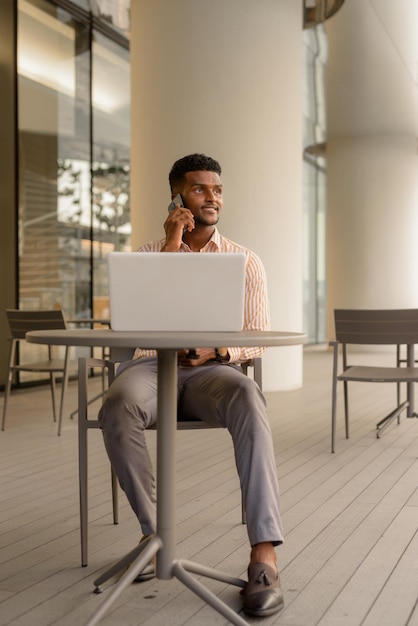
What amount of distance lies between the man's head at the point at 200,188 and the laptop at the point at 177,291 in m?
0.72

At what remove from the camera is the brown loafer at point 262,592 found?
2.11 m

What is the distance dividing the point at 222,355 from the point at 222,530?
0.74 m

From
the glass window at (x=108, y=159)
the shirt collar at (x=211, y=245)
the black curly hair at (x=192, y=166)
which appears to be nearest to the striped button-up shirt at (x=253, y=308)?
the shirt collar at (x=211, y=245)

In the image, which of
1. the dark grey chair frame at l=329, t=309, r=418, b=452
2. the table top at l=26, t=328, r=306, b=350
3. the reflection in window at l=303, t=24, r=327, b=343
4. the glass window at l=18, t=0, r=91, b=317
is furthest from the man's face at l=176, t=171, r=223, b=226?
the reflection in window at l=303, t=24, r=327, b=343

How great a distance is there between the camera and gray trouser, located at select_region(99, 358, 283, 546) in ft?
7.04

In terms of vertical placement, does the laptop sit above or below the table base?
above

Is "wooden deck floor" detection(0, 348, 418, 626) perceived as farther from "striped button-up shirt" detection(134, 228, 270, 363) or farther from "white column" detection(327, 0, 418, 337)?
"white column" detection(327, 0, 418, 337)

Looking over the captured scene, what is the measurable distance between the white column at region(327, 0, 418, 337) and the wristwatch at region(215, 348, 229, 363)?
11.7 meters

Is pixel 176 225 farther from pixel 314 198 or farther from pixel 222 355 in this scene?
pixel 314 198

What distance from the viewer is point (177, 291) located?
80.0 inches

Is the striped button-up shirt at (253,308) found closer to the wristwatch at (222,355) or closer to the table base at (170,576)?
the wristwatch at (222,355)

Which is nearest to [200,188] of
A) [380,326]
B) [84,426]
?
[84,426]

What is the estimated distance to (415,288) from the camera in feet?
46.3

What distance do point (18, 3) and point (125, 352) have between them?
267 inches
